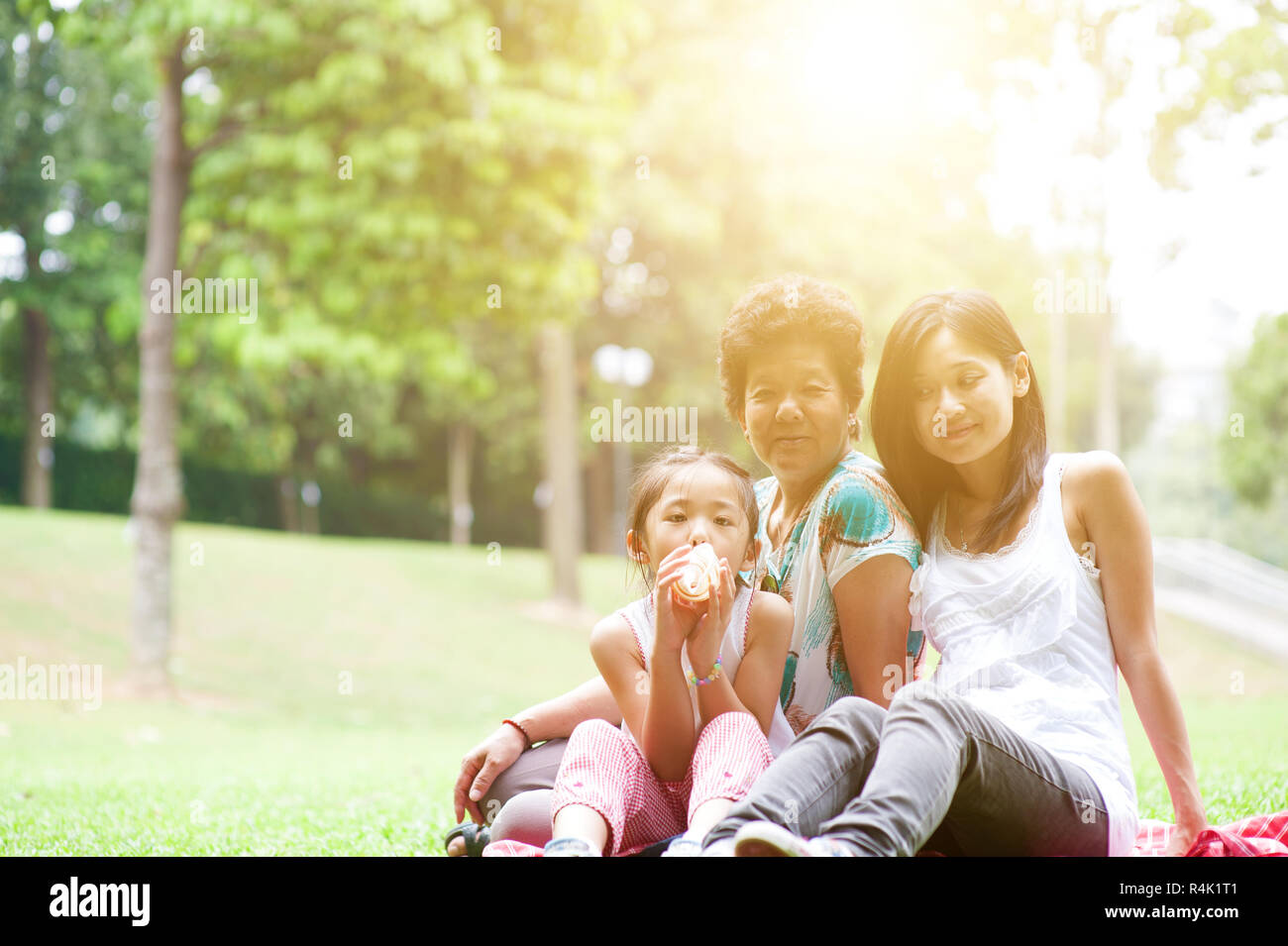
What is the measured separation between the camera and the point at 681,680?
2.72 metres

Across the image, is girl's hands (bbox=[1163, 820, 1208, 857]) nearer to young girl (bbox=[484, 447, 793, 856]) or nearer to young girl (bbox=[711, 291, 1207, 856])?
young girl (bbox=[711, 291, 1207, 856])

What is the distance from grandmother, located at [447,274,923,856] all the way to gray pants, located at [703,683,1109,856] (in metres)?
0.25

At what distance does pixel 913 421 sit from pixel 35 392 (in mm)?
20532

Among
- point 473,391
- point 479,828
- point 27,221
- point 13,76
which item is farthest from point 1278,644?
point 27,221

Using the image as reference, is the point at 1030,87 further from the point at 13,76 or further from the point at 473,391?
the point at 13,76

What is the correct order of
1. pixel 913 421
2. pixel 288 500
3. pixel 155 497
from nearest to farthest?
1. pixel 913 421
2. pixel 155 497
3. pixel 288 500

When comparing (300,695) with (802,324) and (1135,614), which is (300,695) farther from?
(1135,614)

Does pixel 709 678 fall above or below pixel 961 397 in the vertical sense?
below

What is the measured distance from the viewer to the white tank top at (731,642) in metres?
2.87

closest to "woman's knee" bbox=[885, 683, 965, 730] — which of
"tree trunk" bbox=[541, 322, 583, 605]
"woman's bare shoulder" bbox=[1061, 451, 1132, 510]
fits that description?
"woman's bare shoulder" bbox=[1061, 451, 1132, 510]

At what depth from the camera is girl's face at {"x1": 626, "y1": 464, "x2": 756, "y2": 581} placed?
2855mm

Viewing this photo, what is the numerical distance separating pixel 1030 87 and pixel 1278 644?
22.5 feet

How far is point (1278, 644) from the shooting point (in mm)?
13109

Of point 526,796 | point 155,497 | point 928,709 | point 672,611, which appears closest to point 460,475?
point 155,497
